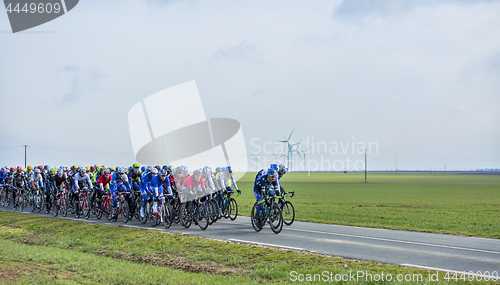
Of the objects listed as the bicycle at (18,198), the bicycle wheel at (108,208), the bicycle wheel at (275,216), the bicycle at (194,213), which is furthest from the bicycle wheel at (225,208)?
the bicycle at (18,198)

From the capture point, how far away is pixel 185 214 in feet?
59.0

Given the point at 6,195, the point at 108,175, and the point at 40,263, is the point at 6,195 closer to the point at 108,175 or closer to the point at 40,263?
the point at 108,175

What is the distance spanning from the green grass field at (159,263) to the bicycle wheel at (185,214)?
88.0 inches

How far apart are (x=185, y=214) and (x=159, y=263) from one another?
6.36m

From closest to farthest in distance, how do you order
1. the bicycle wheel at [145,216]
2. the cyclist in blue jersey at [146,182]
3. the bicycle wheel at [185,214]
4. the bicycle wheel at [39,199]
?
the cyclist in blue jersey at [146,182] < the bicycle wheel at [185,214] < the bicycle wheel at [145,216] < the bicycle wheel at [39,199]

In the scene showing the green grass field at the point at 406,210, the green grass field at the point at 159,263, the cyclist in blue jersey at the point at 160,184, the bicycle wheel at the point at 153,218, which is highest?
the cyclist in blue jersey at the point at 160,184

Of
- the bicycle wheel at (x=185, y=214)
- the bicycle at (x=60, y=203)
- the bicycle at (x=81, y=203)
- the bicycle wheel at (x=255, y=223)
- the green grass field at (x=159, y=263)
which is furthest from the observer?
the bicycle at (x=60, y=203)

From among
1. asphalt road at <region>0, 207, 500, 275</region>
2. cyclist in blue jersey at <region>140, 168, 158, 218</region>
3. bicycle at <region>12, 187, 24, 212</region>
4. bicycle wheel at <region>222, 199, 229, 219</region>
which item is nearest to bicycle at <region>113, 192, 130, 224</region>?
asphalt road at <region>0, 207, 500, 275</region>

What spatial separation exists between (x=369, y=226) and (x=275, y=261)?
9120mm

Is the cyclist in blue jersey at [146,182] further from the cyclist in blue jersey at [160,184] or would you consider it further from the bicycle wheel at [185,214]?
the bicycle wheel at [185,214]

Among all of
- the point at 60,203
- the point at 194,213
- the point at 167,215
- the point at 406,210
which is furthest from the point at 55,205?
the point at 406,210

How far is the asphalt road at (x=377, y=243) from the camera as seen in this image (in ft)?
35.5

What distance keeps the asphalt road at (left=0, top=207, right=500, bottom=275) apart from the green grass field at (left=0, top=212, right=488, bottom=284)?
961 mm

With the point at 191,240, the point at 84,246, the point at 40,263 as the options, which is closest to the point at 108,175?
the point at 84,246
